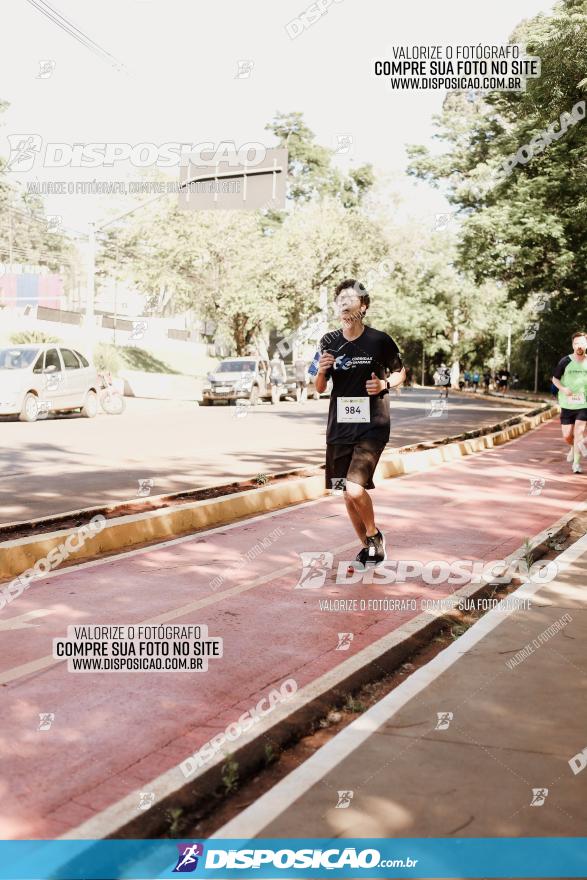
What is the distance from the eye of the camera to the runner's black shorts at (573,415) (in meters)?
13.5

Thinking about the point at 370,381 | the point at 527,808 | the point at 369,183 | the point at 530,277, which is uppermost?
the point at 369,183

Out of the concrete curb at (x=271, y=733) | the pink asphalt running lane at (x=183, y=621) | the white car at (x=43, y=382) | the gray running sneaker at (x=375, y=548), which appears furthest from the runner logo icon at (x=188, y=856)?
the white car at (x=43, y=382)

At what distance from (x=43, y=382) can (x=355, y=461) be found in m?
17.2

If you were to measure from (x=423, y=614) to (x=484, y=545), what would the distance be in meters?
2.74

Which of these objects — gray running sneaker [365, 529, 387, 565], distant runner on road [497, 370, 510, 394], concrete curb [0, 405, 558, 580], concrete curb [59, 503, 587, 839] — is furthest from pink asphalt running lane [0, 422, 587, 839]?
distant runner on road [497, 370, 510, 394]

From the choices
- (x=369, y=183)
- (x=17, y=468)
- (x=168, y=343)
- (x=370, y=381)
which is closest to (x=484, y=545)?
(x=370, y=381)

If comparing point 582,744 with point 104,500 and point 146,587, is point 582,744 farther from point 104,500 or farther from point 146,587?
point 104,500

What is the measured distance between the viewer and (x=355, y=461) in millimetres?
7102

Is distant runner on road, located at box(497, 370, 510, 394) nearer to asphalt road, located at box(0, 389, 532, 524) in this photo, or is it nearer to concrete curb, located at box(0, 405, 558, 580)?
asphalt road, located at box(0, 389, 532, 524)

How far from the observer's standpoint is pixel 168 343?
200ft

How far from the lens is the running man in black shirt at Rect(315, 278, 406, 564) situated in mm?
6988

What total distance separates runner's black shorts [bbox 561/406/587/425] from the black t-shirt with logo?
7084mm

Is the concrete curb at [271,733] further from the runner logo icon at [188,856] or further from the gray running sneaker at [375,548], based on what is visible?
the gray running sneaker at [375,548]

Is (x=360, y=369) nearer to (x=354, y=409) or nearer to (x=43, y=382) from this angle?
(x=354, y=409)
